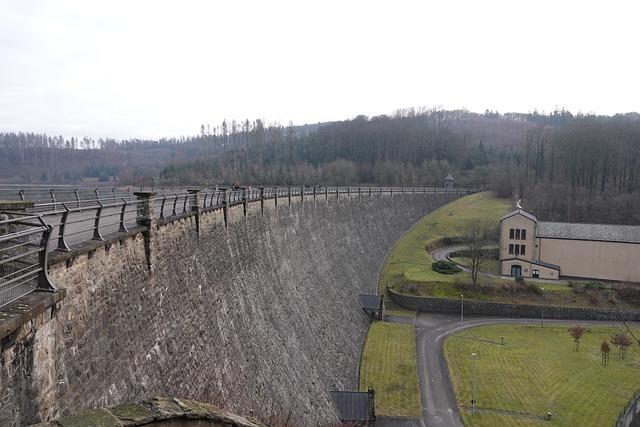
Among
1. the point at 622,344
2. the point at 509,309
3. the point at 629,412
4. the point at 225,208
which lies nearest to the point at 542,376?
the point at 629,412

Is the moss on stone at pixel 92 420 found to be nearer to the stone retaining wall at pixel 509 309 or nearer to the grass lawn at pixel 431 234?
the stone retaining wall at pixel 509 309

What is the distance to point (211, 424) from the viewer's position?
6953 mm

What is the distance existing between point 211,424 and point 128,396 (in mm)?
4282

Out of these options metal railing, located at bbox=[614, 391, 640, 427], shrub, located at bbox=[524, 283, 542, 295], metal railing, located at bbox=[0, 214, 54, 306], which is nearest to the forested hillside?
shrub, located at bbox=[524, 283, 542, 295]

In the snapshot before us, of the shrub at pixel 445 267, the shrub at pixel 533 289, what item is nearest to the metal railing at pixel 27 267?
the shrub at pixel 533 289

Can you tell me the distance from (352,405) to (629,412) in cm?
1669

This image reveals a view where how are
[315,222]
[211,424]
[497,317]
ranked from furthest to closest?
[497,317] → [315,222] → [211,424]

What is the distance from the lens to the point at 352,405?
22.4m

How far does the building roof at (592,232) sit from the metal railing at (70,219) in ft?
96.5

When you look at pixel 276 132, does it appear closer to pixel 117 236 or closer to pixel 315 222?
pixel 315 222

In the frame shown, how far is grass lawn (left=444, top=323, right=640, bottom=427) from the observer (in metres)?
25.6

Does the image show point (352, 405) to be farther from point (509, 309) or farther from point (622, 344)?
point (509, 309)

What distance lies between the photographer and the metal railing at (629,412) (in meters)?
25.2

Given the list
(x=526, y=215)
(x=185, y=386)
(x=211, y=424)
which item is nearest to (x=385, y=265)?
(x=526, y=215)
